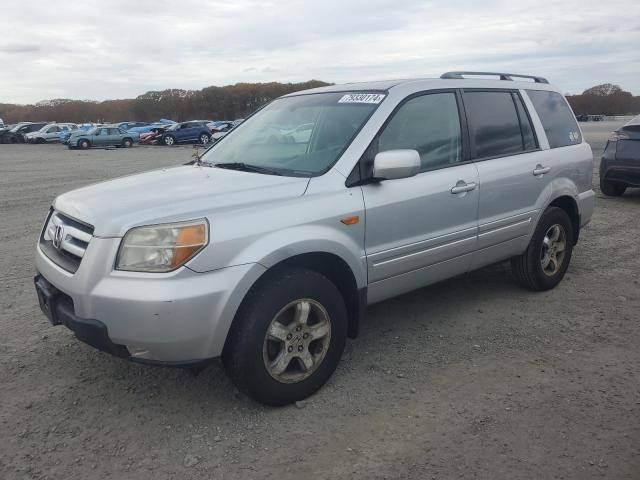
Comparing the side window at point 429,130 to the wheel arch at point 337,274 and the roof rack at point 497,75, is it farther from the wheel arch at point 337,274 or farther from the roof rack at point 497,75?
the wheel arch at point 337,274

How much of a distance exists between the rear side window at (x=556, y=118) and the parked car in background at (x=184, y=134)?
3238cm

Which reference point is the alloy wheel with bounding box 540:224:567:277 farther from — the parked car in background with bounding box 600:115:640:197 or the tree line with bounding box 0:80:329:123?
the tree line with bounding box 0:80:329:123

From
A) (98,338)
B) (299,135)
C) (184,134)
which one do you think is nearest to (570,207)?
(299,135)

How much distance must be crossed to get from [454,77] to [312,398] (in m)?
2.70

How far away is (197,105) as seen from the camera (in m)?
86.3

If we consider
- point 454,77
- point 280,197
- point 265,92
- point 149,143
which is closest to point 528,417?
point 280,197

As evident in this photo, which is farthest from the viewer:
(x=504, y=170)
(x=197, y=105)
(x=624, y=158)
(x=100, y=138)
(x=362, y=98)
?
(x=197, y=105)

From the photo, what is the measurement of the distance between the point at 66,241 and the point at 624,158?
28.9 ft

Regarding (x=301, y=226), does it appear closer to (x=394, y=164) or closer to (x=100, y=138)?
(x=394, y=164)

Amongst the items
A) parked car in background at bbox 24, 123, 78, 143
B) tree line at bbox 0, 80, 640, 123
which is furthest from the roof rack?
tree line at bbox 0, 80, 640, 123

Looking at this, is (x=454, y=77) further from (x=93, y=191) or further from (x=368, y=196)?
(x=93, y=191)

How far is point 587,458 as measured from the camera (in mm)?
2697

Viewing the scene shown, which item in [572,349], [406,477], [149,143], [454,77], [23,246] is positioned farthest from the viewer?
[149,143]

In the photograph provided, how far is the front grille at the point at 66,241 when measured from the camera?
9.64 feet
